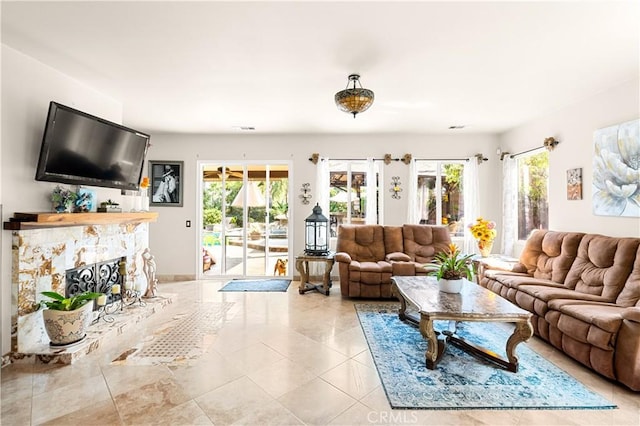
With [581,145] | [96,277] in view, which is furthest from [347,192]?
[96,277]

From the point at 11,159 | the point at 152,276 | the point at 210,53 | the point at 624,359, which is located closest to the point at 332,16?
the point at 210,53

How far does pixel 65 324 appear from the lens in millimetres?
2555

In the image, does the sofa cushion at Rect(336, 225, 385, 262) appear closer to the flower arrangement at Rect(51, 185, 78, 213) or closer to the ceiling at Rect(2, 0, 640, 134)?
the ceiling at Rect(2, 0, 640, 134)

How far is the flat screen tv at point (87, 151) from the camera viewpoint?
8.65 ft

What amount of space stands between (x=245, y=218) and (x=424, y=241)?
10.4 ft

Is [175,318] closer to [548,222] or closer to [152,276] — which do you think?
[152,276]

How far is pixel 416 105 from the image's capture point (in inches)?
153

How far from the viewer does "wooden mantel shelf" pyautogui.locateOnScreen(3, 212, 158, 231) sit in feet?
8.05

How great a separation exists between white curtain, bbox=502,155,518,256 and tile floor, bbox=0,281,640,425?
245 cm

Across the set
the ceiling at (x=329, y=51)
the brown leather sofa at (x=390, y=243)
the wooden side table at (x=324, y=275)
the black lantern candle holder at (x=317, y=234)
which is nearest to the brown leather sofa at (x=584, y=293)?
the brown leather sofa at (x=390, y=243)

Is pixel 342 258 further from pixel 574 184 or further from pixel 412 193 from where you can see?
pixel 574 184

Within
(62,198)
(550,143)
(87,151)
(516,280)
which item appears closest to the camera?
(62,198)

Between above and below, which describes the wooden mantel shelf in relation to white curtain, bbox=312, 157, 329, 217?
below

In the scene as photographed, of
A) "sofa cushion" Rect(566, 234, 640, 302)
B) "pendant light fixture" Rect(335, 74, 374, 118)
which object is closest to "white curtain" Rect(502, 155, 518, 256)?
"sofa cushion" Rect(566, 234, 640, 302)
